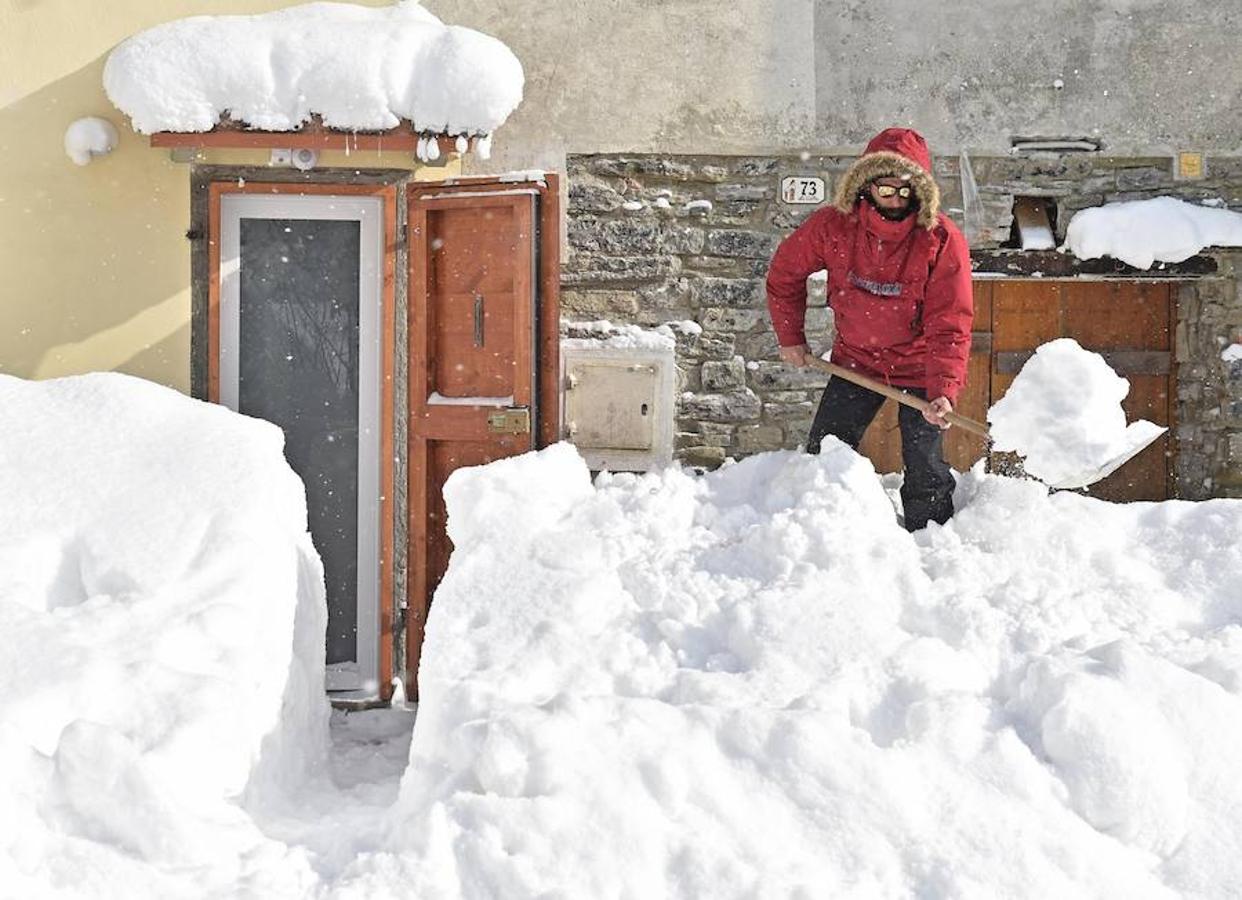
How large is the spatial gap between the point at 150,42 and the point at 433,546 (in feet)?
8.23

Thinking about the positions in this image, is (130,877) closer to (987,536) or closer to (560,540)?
(560,540)

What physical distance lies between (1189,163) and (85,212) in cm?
524

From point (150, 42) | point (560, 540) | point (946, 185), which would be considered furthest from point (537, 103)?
point (560, 540)

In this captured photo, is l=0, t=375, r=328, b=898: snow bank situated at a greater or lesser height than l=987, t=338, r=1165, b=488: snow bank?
lesser

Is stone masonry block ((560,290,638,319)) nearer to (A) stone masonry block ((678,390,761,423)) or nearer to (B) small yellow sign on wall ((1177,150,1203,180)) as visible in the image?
(A) stone masonry block ((678,390,761,423))

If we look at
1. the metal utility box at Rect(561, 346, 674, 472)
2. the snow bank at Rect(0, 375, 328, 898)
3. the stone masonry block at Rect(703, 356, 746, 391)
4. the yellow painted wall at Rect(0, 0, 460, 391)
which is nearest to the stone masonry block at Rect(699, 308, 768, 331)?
the stone masonry block at Rect(703, 356, 746, 391)

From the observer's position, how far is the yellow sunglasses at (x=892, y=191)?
4.01 meters

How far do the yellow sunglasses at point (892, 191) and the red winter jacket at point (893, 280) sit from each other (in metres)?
0.05

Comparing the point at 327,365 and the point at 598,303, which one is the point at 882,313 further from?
the point at 327,365

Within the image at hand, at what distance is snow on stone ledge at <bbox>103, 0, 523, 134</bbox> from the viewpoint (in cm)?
445

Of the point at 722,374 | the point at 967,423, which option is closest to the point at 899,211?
the point at 967,423

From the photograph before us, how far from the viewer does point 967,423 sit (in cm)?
399

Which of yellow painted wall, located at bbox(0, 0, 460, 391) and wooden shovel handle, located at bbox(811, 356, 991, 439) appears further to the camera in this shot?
yellow painted wall, located at bbox(0, 0, 460, 391)

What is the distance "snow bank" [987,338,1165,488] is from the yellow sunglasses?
77cm
